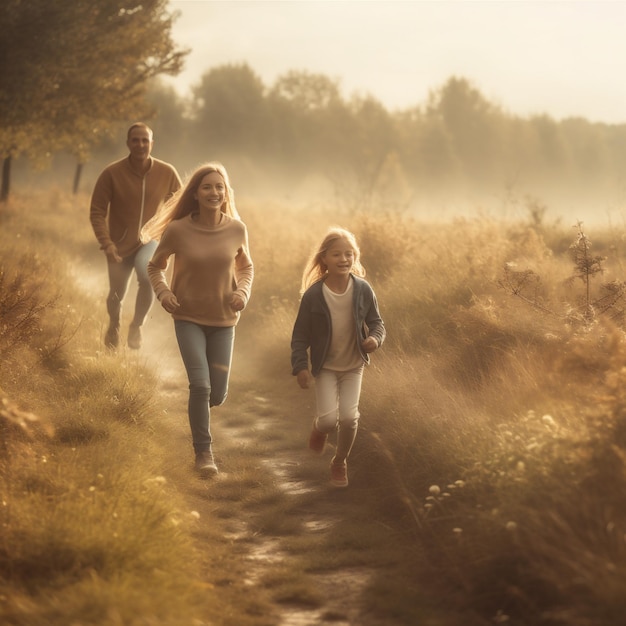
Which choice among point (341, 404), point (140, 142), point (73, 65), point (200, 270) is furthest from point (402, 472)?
point (73, 65)

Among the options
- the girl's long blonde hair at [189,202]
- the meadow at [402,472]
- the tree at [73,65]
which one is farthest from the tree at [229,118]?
the girl's long blonde hair at [189,202]

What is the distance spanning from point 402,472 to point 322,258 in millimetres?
1760

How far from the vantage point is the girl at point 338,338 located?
20.0ft

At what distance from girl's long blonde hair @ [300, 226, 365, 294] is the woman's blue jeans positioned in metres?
0.78

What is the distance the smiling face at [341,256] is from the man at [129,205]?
3273 mm

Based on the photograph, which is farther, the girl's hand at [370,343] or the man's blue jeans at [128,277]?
the man's blue jeans at [128,277]

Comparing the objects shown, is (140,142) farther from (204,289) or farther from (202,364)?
(202,364)

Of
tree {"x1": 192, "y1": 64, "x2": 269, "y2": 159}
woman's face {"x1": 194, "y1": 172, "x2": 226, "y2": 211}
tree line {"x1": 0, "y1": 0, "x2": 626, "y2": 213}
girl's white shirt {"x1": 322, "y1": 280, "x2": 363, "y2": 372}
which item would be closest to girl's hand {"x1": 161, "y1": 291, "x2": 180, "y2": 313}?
woman's face {"x1": 194, "y1": 172, "x2": 226, "y2": 211}

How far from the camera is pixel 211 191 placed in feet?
21.1

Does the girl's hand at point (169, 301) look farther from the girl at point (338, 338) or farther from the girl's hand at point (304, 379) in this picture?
the girl's hand at point (304, 379)

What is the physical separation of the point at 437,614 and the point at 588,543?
2.77ft

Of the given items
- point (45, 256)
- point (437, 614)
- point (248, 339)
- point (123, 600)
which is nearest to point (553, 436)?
point (437, 614)

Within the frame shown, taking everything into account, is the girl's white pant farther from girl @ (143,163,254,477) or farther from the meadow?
girl @ (143,163,254,477)

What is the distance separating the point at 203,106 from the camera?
184ft
